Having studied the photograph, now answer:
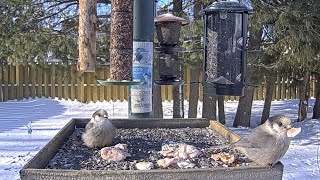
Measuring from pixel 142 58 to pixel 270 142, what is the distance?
1.47 metres

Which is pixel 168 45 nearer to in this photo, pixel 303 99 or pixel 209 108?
pixel 209 108

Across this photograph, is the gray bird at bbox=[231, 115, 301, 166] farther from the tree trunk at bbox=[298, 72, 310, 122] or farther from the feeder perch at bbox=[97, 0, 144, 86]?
the tree trunk at bbox=[298, 72, 310, 122]

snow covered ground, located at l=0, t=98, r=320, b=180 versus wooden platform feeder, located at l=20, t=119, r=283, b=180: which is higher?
wooden platform feeder, located at l=20, t=119, r=283, b=180

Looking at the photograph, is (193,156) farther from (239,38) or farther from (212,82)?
(239,38)

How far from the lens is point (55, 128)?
9.19 metres

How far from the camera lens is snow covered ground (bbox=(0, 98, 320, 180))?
20.4ft

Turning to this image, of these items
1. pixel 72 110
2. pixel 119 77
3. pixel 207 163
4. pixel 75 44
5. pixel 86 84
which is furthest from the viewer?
pixel 86 84

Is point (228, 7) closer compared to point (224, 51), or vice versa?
point (228, 7)

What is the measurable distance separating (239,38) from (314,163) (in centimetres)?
376

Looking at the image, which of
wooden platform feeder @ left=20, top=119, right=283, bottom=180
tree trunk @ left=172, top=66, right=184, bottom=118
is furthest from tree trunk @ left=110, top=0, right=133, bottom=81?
tree trunk @ left=172, top=66, right=184, bottom=118

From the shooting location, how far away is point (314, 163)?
6.66 meters

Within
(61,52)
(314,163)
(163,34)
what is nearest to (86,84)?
(61,52)

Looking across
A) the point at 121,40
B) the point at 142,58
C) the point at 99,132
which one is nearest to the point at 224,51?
the point at 142,58

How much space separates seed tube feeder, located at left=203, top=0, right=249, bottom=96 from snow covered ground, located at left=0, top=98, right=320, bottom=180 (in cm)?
265
